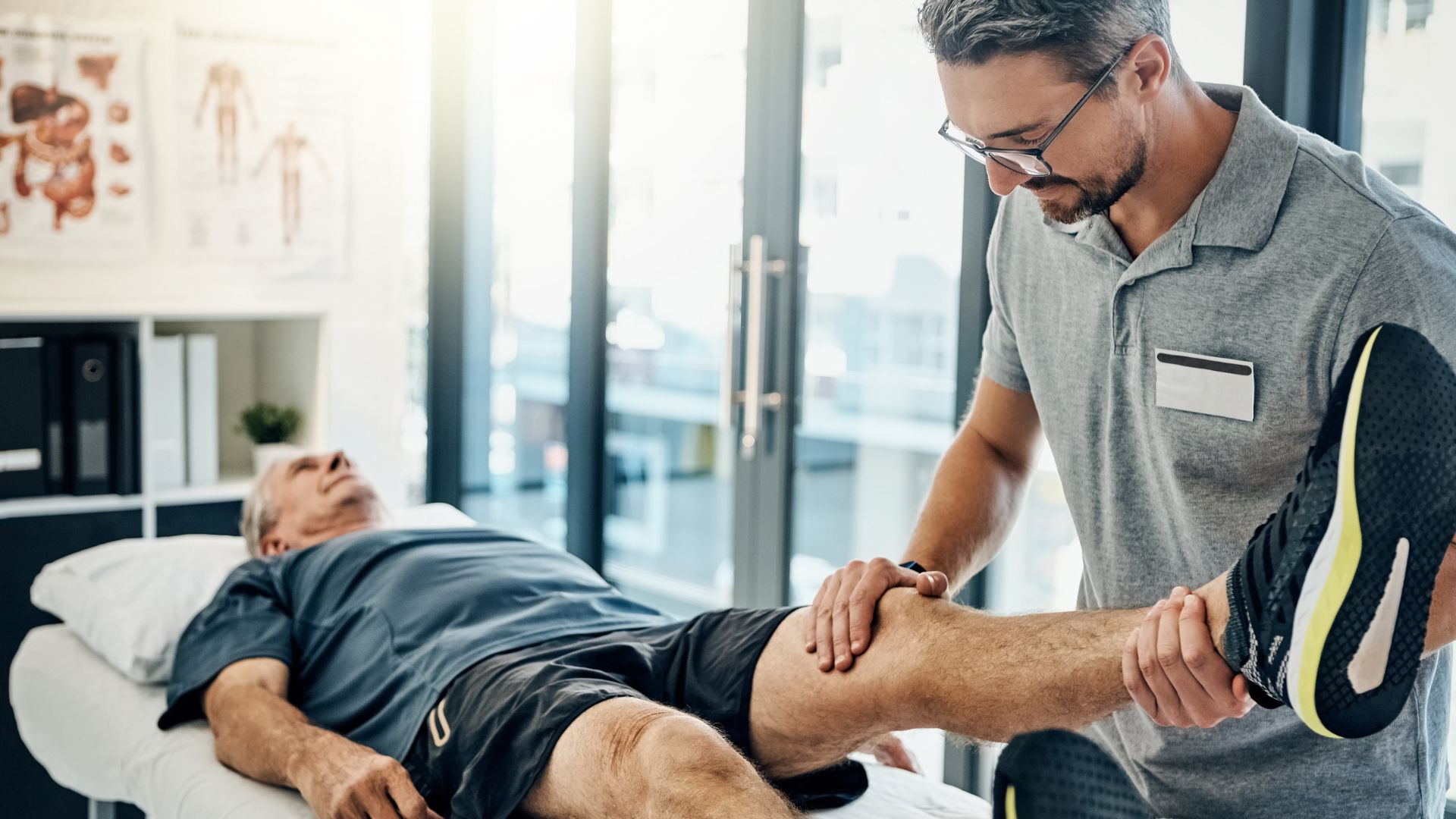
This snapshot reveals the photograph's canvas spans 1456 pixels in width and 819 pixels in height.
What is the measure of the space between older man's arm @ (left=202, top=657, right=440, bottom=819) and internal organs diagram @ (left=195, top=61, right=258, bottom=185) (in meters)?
1.61

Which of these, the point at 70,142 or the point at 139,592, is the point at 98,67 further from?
the point at 139,592

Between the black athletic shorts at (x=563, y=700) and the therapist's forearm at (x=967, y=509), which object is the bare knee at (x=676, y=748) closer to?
the black athletic shorts at (x=563, y=700)

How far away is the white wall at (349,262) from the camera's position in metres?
3.01

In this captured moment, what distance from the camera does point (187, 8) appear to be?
120 inches

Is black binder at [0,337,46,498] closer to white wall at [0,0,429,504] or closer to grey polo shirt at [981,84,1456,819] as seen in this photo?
white wall at [0,0,429,504]

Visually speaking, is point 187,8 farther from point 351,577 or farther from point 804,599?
point 804,599

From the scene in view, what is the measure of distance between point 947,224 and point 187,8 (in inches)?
74.8

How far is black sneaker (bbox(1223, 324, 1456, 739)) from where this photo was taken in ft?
3.26

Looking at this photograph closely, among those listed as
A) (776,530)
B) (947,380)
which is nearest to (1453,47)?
(947,380)

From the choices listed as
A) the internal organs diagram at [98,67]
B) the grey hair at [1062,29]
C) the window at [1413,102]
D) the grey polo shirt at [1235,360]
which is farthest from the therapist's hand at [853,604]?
the internal organs diagram at [98,67]

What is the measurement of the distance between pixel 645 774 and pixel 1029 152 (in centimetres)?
77

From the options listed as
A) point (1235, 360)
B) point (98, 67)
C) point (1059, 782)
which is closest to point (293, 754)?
point (1059, 782)

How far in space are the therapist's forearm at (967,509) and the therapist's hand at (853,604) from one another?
0.39 feet

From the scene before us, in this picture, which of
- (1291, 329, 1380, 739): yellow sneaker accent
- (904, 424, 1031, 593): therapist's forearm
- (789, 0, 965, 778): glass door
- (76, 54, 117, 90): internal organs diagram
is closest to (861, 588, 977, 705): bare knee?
(904, 424, 1031, 593): therapist's forearm
